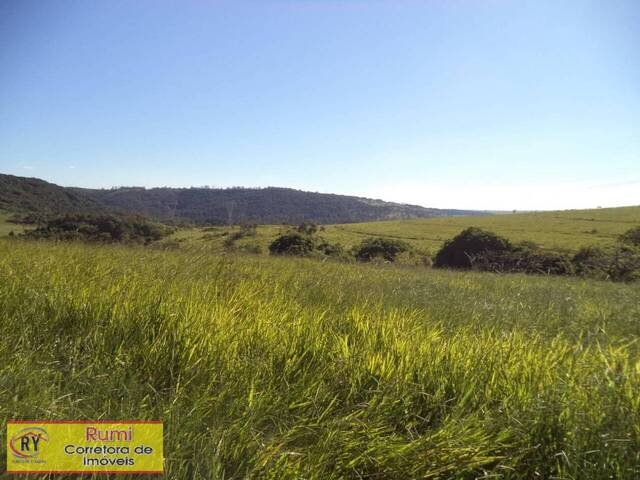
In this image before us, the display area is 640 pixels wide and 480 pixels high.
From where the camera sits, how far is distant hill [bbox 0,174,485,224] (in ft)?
294

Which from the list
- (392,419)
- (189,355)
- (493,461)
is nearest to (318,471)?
(392,419)

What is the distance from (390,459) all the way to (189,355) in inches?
49.6

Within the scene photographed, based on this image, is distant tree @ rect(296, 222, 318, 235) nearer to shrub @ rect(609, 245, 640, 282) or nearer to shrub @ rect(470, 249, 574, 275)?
shrub @ rect(470, 249, 574, 275)

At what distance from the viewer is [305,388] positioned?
1.93 metres

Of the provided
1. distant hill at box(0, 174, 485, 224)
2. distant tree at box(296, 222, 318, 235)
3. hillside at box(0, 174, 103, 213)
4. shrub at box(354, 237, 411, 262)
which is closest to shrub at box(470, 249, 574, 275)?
shrub at box(354, 237, 411, 262)

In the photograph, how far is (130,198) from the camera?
5133 inches

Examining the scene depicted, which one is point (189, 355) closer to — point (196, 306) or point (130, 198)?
point (196, 306)

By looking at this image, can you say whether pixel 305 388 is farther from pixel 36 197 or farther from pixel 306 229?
pixel 36 197

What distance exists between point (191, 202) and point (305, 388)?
5711 inches

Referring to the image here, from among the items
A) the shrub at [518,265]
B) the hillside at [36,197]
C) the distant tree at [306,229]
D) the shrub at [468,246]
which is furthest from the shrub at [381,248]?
the hillside at [36,197]

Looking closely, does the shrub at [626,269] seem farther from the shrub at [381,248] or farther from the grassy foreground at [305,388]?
the shrub at [381,248]

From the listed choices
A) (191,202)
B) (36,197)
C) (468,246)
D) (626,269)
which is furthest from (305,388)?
(191,202)

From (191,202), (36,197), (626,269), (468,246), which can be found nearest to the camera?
(626,269)

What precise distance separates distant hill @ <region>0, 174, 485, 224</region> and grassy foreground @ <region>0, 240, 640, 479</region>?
67734mm
